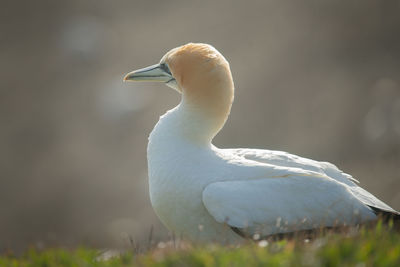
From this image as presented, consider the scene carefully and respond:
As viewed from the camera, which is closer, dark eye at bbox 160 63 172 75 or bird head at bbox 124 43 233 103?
bird head at bbox 124 43 233 103

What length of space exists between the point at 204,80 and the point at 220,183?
1.12m

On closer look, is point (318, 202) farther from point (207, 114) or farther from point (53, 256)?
point (53, 256)

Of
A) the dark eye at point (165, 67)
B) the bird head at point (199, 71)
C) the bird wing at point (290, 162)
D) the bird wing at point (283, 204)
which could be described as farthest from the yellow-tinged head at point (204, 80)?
the bird wing at point (283, 204)

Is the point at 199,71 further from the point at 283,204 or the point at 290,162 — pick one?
the point at 283,204

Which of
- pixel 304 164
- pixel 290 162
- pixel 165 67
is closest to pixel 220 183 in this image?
pixel 290 162

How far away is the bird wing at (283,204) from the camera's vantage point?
4.35 m

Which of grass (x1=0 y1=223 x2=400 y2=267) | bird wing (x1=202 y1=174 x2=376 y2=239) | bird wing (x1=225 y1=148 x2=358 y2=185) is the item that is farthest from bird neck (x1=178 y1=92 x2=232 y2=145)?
grass (x1=0 y1=223 x2=400 y2=267)

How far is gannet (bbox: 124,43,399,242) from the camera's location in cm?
441

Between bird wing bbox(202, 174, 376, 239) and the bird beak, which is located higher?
the bird beak

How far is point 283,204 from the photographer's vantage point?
453cm

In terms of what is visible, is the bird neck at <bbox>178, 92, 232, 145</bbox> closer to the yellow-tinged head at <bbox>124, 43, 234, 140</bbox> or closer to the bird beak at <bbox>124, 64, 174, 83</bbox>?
the yellow-tinged head at <bbox>124, 43, 234, 140</bbox>

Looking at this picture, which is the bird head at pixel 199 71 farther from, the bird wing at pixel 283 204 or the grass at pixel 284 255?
the grass at pixel 284 255

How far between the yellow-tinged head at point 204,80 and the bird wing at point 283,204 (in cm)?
90

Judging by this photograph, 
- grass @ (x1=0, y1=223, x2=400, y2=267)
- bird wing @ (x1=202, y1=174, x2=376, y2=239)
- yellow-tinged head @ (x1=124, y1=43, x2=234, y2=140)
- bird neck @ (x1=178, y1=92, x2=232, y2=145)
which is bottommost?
bird wing @ (x1=202, y1=174, x2=376, y2=239)
